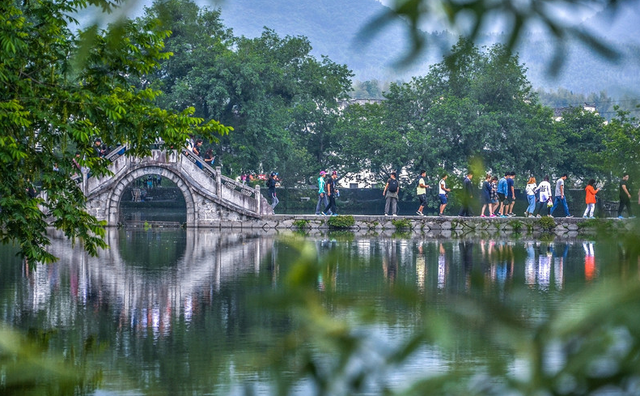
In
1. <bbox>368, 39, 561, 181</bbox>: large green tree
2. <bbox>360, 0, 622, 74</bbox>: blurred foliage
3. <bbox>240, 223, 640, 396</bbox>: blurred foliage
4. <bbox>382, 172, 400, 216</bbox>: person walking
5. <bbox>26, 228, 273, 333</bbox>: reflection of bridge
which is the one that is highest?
<bbox>368, 39, 561, 181</bbox>: large green tree

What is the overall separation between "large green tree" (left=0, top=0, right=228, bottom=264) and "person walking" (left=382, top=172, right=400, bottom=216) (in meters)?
22.2

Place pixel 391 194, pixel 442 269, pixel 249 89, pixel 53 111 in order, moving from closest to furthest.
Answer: pixel 53 111, pixel 442 269, pixel 391 194, pixel 249 89

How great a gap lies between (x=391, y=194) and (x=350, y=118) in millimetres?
20843

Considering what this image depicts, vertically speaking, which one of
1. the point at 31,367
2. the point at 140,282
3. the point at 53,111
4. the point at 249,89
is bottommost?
the point at 140,282

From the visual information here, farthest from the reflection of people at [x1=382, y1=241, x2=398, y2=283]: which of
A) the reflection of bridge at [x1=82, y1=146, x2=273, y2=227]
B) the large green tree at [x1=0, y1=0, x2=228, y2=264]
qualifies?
the reflection of bridge at [x1=82, y1=146, x2=273, y2=227]

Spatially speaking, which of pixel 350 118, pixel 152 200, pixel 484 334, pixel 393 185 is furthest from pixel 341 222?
pixel 484 334

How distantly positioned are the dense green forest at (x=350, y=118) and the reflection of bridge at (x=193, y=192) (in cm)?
916

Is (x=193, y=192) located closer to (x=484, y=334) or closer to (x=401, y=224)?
(x=401, y=224)

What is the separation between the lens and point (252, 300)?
1851 millimetres

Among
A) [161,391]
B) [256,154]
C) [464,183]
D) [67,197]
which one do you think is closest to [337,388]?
[464,183]

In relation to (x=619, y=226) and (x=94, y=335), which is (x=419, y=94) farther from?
(x=619, y=226)

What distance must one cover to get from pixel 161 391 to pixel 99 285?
292 inches

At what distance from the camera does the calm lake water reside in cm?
194

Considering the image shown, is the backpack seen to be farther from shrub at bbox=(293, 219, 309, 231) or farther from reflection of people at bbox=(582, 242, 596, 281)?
reflection of people at bbox=(582, 242, 596, 281)
